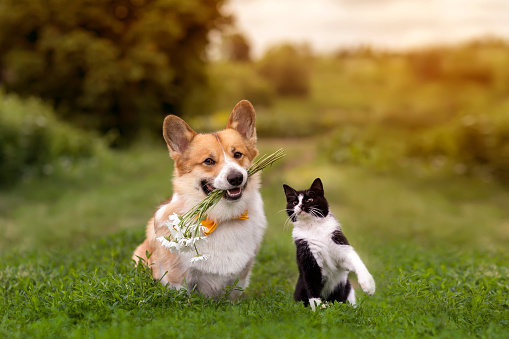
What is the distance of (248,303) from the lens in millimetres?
4734

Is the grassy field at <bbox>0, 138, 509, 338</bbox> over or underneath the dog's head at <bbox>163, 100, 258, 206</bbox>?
underneath

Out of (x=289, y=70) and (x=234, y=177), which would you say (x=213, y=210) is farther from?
(x=289, y=70)

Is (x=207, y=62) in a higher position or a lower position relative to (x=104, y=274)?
higher

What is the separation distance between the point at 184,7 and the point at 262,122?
848 cm

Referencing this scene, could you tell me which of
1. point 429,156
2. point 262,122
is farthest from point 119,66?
point 429,156

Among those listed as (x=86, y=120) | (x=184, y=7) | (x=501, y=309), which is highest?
(x=184, y=7)

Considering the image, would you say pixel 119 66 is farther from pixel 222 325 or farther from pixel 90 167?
pixel 222 325

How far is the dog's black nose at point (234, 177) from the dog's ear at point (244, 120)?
761 mm

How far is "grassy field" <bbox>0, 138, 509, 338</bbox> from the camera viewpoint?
410cm

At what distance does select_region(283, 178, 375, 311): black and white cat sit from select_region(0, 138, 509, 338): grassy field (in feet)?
0.97

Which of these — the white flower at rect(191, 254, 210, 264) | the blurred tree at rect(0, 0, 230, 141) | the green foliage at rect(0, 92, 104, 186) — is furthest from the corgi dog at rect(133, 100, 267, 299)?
the blurred tree at rect(0, 0, 230, 141)

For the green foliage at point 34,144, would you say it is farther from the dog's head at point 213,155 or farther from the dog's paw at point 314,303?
the dog's paw at point 314,303

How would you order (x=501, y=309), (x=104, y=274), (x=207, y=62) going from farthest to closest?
(x=207, y=62)
(x=104, y=274)
(x=501, y=309)

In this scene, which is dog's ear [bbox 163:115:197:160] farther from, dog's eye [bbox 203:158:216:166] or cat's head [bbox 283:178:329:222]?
cat's head [bbox 283:178:329:222]
